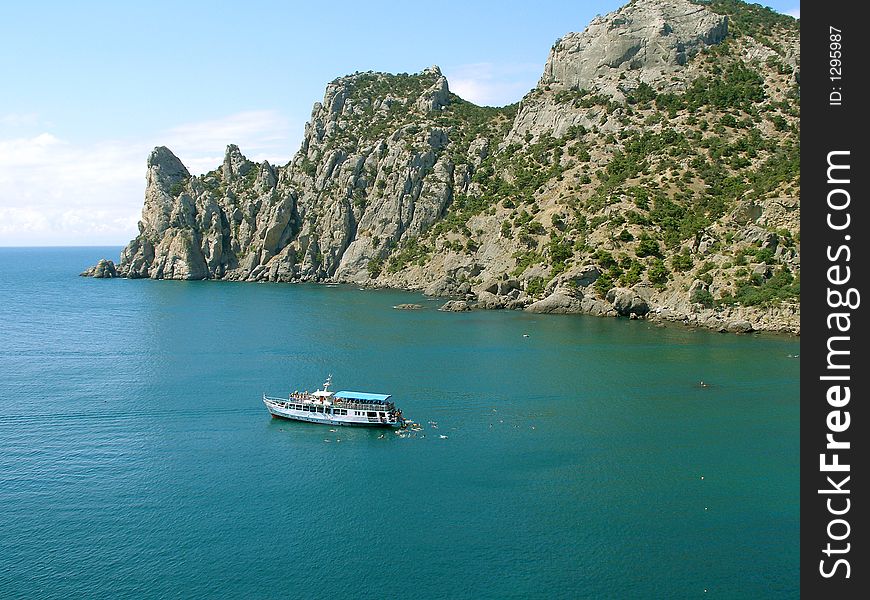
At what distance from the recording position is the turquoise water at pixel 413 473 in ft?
127

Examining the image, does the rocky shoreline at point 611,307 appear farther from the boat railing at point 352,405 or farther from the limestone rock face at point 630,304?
the boat railing at point 352,405

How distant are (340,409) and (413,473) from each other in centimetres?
1508

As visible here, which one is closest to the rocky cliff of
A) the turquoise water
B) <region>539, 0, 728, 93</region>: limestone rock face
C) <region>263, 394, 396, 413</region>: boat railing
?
<region>539, 0, 728, 93</region>: limestone rock face

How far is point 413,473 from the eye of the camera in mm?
53156

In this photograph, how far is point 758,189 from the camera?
420 ft

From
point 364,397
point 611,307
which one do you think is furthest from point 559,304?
point 364,397

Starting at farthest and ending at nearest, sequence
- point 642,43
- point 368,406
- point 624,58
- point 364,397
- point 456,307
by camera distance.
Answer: point 624,58
point 642,43
point 456,307
point 364,397
point 368,406

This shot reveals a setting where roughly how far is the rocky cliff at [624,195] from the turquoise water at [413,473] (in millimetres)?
23698

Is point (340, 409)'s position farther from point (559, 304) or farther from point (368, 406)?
point (559, 304)

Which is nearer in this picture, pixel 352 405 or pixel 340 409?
pixel 352 405

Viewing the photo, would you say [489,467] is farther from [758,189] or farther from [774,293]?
[758,189]

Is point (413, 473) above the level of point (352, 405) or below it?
below

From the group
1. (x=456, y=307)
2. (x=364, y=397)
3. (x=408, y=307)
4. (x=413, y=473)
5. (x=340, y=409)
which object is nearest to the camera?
(x=413, y=473)
